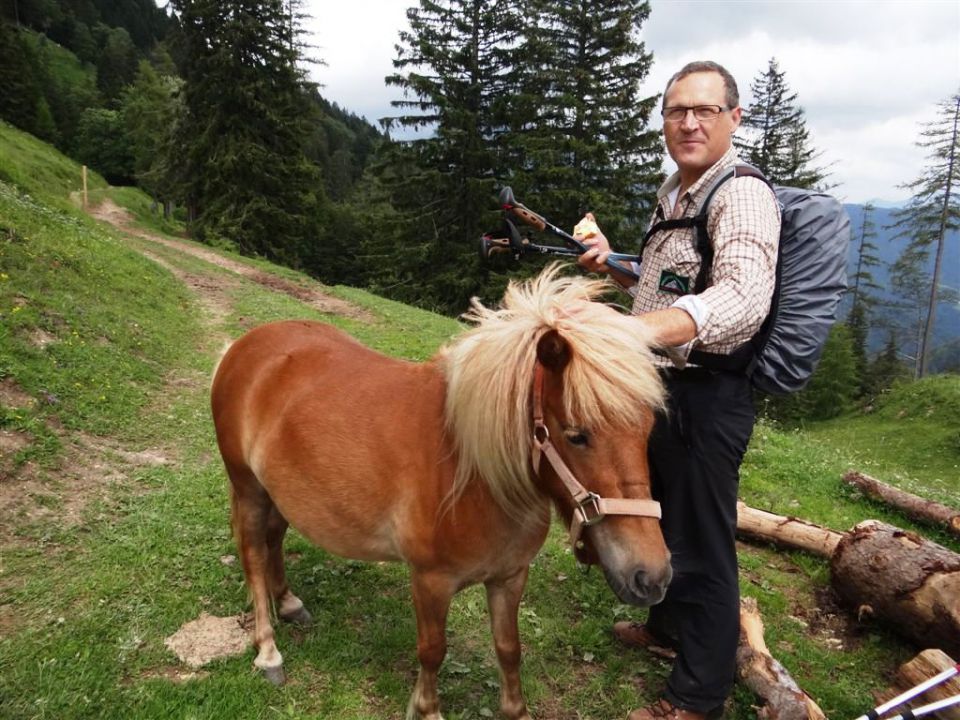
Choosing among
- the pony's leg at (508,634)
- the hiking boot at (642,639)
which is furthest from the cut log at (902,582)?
the pony's leg at (508,634)

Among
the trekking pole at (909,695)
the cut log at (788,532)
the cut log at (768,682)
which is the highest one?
the trekking pole at (909,695)

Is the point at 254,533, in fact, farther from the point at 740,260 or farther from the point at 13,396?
the point at 13,396

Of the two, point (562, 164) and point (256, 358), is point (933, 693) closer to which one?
point (256, 358)

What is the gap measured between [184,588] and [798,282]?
395cm

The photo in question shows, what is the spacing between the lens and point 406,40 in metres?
24.3

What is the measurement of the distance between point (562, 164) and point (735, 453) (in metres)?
20.6

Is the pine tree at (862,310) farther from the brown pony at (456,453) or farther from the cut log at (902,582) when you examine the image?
the brown pony at (456,453)

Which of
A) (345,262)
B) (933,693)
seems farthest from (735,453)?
(345,262)

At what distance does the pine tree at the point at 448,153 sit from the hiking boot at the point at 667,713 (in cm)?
2137

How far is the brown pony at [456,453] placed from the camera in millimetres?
1909

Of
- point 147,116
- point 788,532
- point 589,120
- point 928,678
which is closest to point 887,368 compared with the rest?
point 589,120

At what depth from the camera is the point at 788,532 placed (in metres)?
4.97

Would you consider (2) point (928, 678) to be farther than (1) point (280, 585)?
No

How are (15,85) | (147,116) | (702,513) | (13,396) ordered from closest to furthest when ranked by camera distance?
(702,513), (13,396), (147,116), (15,85)
